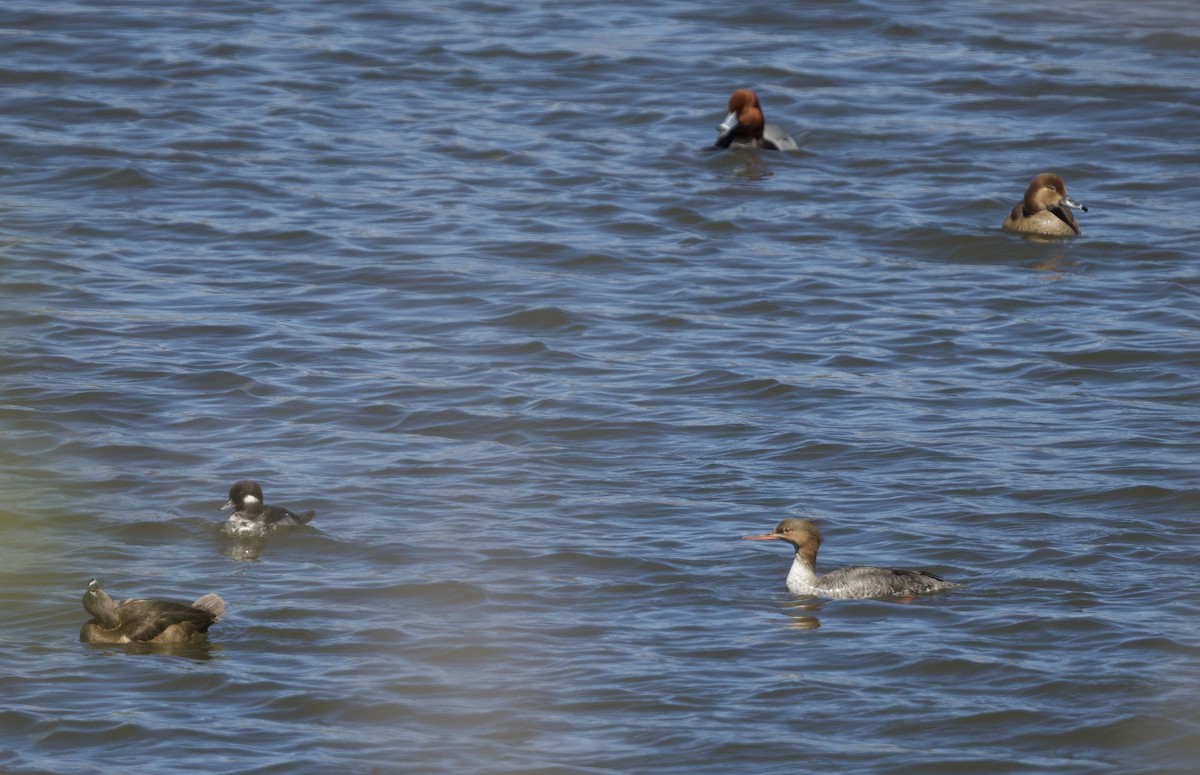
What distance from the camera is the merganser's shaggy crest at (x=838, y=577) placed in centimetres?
1109

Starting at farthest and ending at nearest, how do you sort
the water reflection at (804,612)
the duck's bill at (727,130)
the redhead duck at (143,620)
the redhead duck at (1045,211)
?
the duck's bill at (727,130), the redhead duck at (1045,211), the water reflection at (804,612), the redhead duck at (143,620)

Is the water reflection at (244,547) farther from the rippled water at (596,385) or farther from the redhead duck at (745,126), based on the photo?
the redhead duck at (745,126)

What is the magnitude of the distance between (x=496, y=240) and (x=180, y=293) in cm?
321

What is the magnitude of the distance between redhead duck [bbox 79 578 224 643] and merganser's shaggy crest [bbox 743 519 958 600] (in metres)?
3.19

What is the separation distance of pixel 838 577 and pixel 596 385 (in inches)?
173

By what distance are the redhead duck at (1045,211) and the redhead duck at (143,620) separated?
10751 millimetres

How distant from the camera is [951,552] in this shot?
12.0 metres

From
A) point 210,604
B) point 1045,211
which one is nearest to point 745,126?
point 1045,211

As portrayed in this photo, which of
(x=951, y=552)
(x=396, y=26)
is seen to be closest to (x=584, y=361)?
(x=951, y=552)

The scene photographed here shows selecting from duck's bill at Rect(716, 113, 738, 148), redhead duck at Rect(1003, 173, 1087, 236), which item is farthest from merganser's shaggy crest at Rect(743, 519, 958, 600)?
duck's bill at Rect(716, 113, 738, 148)

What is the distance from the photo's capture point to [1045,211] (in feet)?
62.2

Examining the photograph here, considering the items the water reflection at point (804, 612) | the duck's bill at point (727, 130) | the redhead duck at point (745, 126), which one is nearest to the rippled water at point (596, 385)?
the water reflection at point (804, 612)

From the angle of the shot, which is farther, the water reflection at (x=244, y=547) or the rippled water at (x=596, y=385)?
the water reflection at (x=244, y=547)

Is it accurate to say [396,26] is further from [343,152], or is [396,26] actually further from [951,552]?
[951,552]
